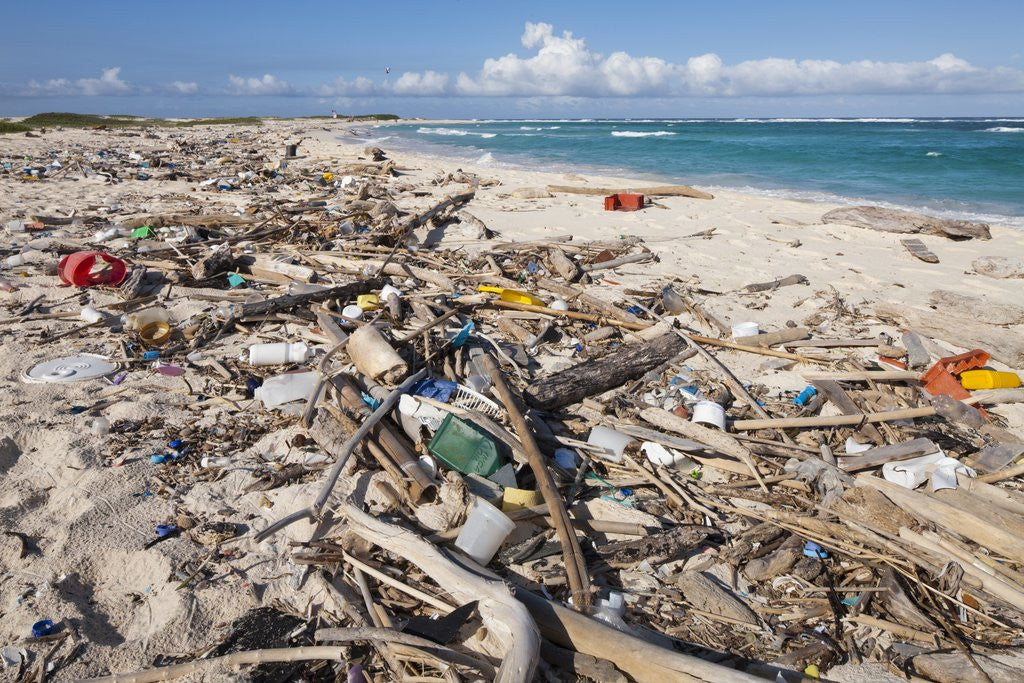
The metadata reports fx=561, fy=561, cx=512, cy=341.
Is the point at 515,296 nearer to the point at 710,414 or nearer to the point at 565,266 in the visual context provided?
the point at 565,266

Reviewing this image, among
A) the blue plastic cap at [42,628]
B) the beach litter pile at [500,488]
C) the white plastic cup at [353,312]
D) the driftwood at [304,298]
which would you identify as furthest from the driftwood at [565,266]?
the blue plastic cap at [42,628]

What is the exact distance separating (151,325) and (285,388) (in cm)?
192

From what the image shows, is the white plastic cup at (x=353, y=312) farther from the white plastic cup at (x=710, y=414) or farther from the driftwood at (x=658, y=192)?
the driftwood at (x=658, y=192)

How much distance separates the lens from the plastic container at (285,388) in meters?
3.98

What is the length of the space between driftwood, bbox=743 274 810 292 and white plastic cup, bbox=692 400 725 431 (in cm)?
344

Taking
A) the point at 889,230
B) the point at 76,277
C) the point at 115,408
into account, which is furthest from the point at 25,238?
the point at 889,230

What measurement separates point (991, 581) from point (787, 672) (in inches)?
48.8

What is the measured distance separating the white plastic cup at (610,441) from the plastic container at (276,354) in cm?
240

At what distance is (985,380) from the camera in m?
4.57

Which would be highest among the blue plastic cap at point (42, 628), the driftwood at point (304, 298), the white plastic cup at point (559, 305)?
the driftwood at point (304, 298)

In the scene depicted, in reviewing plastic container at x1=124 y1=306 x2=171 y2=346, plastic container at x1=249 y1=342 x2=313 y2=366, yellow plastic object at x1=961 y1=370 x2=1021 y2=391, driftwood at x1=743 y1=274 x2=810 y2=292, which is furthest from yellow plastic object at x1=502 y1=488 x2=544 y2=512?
driftwood at x1=743 y1=274 x2=810 y2=292

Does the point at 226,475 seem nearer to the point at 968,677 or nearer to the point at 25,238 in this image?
the point at 968,677

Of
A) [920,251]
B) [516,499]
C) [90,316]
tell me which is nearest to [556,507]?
[516,499]

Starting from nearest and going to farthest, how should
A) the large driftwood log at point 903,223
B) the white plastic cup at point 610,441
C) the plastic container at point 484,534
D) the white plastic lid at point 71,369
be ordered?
the plastic container at point 484,534 → the white plastic cup at point 610,441 → the white plastic lid at point 71,369 → the large driftwood log at point 903,223
